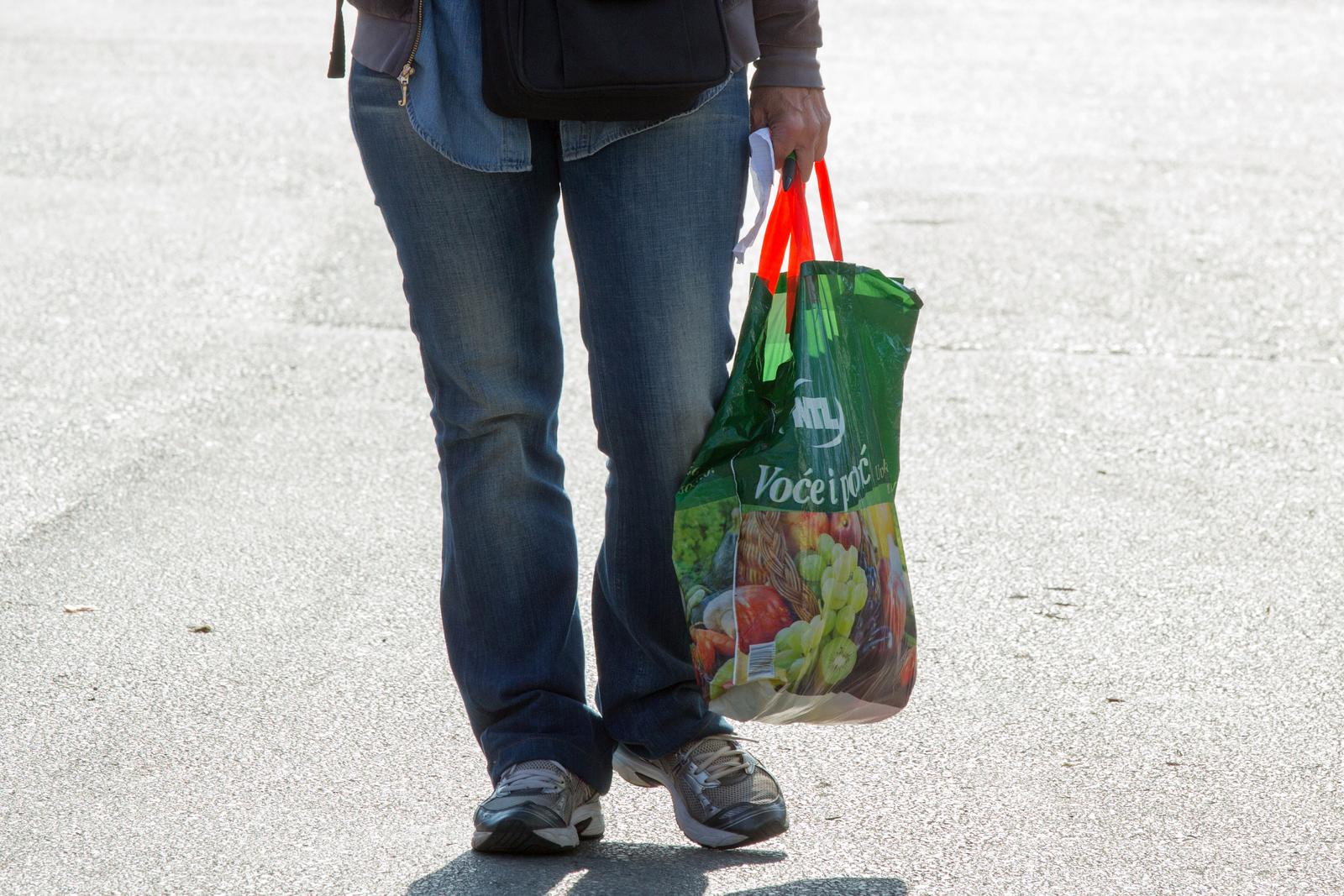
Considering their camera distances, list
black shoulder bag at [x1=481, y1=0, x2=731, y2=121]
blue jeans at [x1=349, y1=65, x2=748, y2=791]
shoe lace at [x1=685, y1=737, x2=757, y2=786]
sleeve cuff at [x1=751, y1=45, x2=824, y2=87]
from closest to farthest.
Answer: black shoulder bag at [x1=481, y1=0, x2=731, y2=121]
blue jeans at [x1=349, y1=65, x2=748, y2=791]
sleeve cuff at [x1=751, y1=45, x2=824, y2=87]
shoe lace at [x1=685, y1=737, x2=757, y2=786]

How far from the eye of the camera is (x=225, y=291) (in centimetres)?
604

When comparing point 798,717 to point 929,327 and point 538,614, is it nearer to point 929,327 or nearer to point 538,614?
point 538,614

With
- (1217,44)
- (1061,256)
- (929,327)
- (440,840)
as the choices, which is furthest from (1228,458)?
(1217,44)

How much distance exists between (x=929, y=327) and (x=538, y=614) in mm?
3338

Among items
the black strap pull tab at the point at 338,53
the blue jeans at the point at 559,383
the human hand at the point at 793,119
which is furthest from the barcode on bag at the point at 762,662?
the black strap pull tab at the point at 338,53

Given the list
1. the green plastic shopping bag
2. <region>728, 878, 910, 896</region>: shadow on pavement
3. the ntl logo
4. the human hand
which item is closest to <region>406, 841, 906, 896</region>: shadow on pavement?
<region>728, 878, 910, 896</region>: shadow on pavement

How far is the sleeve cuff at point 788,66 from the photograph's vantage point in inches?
104

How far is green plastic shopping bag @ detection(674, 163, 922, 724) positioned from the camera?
2.57 metres

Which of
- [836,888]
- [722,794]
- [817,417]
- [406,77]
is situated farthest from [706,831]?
[406,77]

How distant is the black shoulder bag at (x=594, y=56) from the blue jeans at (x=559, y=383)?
0.11 m

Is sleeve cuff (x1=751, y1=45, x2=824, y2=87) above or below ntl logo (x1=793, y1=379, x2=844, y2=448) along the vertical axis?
Result: above

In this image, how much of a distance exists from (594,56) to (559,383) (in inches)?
22.6

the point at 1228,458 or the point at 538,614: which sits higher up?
the point at 538,614

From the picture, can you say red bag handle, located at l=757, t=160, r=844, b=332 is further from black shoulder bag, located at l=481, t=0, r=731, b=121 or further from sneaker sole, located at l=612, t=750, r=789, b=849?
sneaker sole, located at l=612, t=750, r=789, b=849
